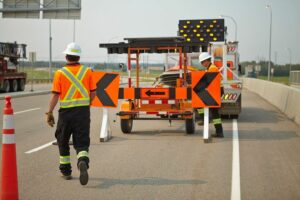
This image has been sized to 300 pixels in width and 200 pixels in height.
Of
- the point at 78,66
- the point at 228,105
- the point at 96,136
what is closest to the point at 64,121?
the point at 78,66

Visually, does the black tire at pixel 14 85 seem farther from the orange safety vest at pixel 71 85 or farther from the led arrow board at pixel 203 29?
the orange safety vest at pixel 71 85

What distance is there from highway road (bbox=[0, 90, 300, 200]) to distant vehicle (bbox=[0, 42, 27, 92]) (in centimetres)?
2401

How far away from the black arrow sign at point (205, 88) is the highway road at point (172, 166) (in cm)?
87

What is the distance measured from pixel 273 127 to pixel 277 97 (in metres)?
9.07

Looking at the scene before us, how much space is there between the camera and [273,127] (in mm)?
16141

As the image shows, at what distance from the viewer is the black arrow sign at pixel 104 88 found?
13.5m

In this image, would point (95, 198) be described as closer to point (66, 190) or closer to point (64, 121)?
point (66, 190)

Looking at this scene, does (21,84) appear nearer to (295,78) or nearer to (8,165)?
(295,78)

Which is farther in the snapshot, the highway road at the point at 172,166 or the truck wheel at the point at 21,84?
the truck wheel at the point at 21,84

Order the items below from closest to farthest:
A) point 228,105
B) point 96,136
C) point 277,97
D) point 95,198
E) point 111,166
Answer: point 95,198
point 111,166
point 96,136
point 228,105
point 277,97

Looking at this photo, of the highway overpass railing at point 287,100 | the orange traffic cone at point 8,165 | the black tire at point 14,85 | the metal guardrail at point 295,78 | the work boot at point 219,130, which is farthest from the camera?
the metal guardrail at point 295,78

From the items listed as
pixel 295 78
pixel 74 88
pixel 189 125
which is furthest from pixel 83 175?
pixel 295 78

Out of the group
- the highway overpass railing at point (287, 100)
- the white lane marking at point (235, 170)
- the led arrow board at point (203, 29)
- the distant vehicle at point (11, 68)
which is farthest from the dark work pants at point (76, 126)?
the distant vehicle at point (11, 68)

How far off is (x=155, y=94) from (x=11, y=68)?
93.0ft
